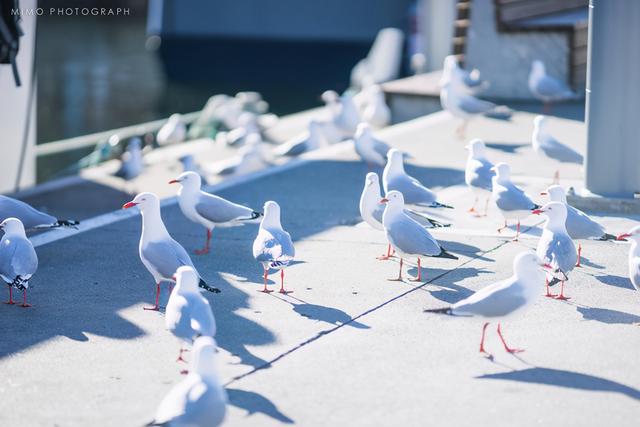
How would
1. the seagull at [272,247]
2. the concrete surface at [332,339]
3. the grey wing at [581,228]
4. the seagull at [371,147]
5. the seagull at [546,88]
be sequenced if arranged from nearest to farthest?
the concrete surface at [332,339] < the seagull at [272,247] < the grey wing at [581,228] < the seagull at [371,147] < the seagull at [546,88]

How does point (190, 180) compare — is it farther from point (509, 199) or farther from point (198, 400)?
point (198, 400)

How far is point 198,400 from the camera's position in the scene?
5.63 meters

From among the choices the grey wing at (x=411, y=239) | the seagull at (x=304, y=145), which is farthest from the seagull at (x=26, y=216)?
the seagull at (x=304, y=145)

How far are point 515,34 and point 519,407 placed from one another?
14.2m

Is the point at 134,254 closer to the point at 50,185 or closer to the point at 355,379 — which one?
the point at 355,379

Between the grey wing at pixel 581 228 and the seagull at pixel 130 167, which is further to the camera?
the seagull at pixel 130 167

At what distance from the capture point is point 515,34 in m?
19.6

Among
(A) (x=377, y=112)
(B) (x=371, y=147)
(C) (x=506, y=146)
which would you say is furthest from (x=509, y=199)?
(A) (x=377, y=112)

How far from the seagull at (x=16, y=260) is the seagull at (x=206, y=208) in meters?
1.80

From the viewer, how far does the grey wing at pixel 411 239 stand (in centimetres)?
865

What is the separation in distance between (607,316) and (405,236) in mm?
1724

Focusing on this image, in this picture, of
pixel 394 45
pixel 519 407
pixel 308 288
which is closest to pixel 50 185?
pixel 308 288

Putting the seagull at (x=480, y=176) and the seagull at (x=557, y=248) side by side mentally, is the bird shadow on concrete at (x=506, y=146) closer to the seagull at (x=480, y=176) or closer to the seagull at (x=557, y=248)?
the seagull at (x=480, y=176)

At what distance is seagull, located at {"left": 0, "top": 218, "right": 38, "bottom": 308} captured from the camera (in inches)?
323
